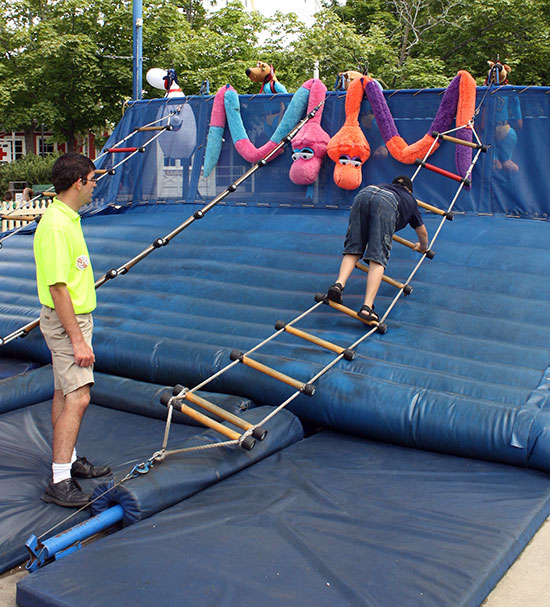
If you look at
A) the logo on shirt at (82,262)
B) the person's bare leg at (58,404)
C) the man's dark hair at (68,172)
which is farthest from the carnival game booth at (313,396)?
the man's dark hair at (68,172)

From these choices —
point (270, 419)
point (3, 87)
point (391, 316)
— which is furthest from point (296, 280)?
point (3, 87)

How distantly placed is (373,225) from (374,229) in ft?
0.11

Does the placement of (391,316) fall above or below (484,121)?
below

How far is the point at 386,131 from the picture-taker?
7203 mm

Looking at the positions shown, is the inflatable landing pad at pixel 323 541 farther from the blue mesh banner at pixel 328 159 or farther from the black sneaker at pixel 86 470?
the blue mesh banner at pixel 328 159

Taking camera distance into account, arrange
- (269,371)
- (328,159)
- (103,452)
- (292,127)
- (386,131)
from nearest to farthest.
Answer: (103,452) → (269,371) → (386,131) → (328,159) → (292,127)

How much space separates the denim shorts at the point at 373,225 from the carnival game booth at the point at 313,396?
16.4 inches

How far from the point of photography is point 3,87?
2292cm

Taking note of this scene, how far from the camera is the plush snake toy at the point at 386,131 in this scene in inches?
270

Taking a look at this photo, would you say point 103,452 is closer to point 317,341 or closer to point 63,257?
point 63,257

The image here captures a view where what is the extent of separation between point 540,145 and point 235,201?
11.3 ft

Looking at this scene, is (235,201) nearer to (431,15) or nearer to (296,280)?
(296,280)

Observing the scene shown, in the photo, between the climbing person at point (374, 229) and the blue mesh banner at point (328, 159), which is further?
the blue mesh banner at point (328, 159)

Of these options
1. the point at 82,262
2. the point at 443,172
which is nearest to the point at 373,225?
the point at 443,172
